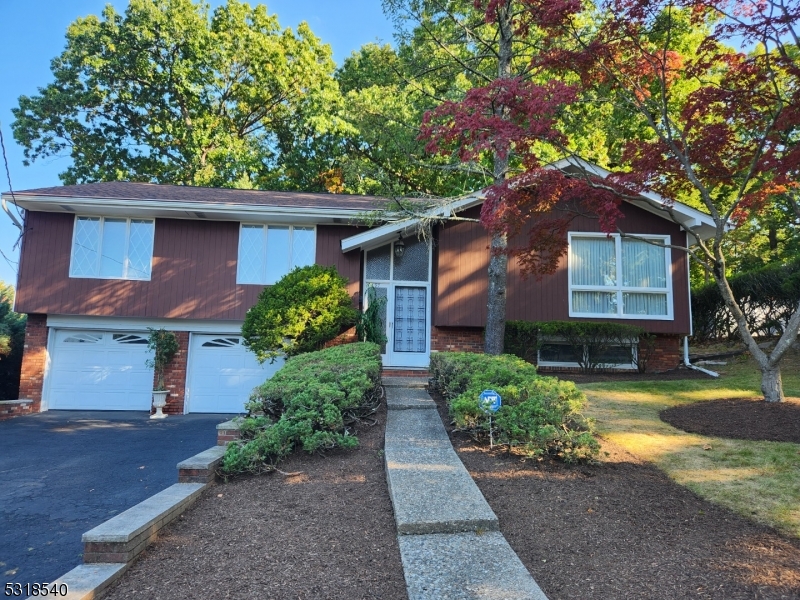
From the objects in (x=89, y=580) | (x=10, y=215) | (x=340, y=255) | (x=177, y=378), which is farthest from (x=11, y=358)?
(x=89, y=580)

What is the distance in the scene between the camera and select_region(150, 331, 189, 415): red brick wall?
1110 centimetres

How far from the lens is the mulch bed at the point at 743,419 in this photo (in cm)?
536

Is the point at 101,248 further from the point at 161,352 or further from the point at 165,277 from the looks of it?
the point at 161,352

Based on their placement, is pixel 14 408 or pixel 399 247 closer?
pixel 14 408

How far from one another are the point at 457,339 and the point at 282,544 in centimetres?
847

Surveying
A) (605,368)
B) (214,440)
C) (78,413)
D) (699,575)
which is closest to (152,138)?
(78,413)

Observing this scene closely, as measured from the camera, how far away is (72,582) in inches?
109

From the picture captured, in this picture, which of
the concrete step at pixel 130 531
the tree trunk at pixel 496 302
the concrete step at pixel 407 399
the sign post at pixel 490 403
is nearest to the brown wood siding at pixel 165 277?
the tree trunk at pixel 496 302

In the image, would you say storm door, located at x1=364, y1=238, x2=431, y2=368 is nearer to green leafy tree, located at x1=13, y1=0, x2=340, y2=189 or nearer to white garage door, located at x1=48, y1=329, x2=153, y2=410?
white garage door, located at x1=48, y1=329, x2=153, y2=410

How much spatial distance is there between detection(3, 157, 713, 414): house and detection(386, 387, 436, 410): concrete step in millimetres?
3683

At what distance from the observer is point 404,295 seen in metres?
11.7

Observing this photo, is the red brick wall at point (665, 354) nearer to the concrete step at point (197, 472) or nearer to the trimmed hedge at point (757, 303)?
the trimmed hedge at point (757, 303)

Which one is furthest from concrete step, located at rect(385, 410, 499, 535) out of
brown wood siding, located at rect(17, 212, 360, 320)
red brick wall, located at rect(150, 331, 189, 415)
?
red brick wall, located at rect(150, 331, 189, 415)

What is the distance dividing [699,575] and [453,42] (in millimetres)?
10300
